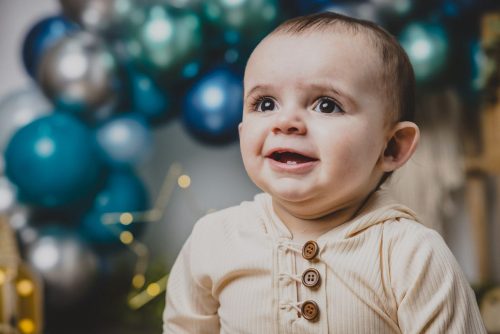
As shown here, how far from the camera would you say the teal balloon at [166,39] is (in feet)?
6.19

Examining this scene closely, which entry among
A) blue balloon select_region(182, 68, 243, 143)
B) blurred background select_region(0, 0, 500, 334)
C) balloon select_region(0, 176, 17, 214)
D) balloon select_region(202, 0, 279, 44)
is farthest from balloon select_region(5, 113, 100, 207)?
balloon select_region(202, 0, 279, 44)

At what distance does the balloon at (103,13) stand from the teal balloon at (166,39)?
0.22ft

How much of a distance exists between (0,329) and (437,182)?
1.39m

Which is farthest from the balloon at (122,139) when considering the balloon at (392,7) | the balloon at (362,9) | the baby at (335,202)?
the baby at (335,202)

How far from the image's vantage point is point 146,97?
2.06m

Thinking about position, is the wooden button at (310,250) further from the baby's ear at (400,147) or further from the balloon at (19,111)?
the balloon at (19,111)

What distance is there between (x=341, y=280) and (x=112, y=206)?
1294mm

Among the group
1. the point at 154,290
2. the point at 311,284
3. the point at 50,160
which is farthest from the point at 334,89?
the point at 154,290

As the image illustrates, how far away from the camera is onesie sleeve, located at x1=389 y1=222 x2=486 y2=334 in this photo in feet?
2.59

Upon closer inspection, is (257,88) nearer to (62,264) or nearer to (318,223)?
(318,223)

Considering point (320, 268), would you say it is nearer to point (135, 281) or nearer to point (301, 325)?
point (301, 325)

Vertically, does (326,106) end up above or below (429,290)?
above

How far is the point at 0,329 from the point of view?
1.81m

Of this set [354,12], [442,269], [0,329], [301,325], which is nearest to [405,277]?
[442,269]
